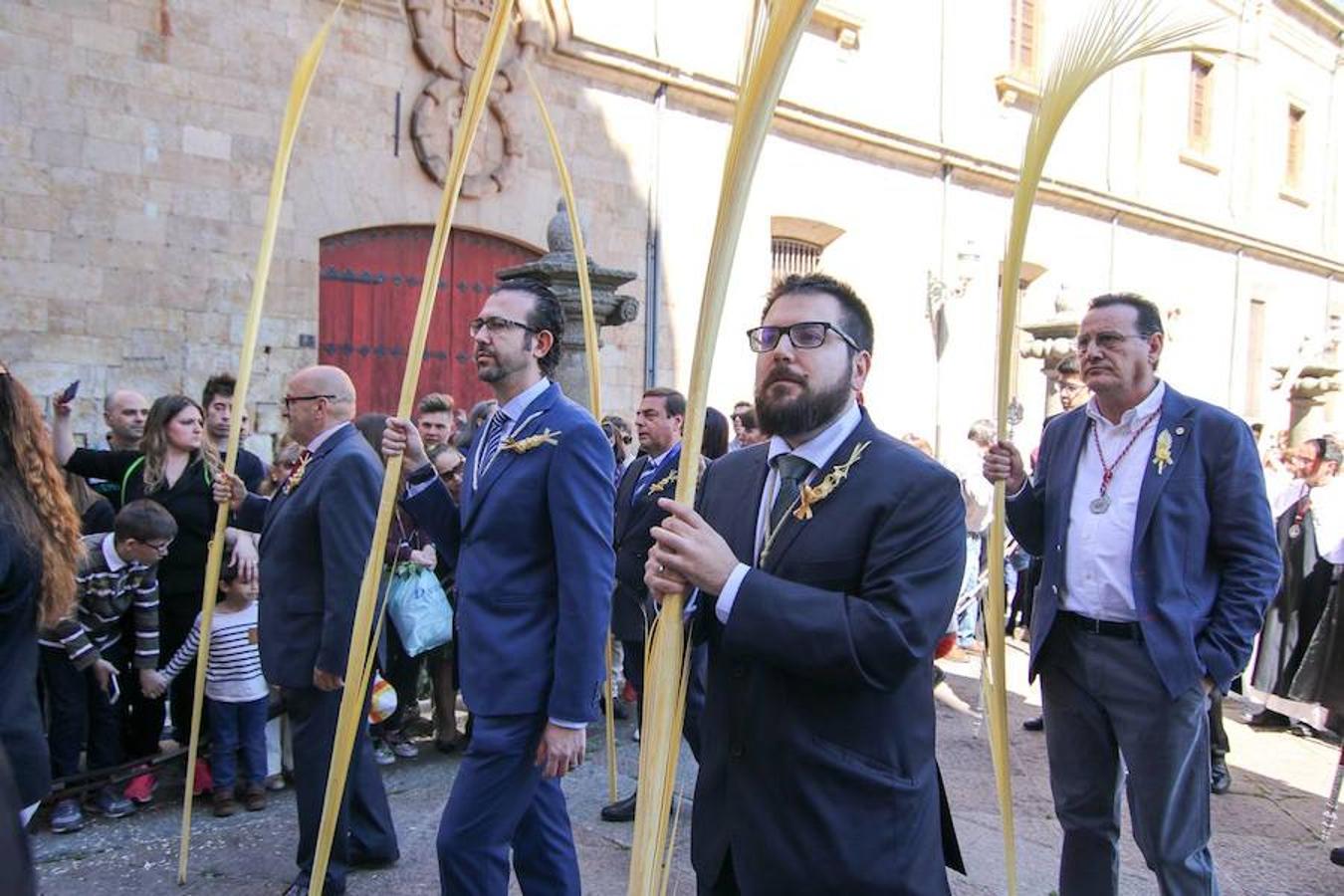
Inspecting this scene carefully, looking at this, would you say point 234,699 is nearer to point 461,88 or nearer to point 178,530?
point 178,530

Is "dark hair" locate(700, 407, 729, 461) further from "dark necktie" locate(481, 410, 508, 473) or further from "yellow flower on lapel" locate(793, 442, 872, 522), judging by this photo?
"yellow flower on lapel" locate(793, 442, 872, 522)

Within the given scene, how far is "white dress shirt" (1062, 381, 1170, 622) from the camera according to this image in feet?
10.2

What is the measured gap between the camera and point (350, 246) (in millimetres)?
9312

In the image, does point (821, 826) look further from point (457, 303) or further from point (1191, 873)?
point (457, 303)

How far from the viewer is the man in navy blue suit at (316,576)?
3.58 metres

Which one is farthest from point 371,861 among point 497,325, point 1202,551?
point 1202,551

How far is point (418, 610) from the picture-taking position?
17.3 feet

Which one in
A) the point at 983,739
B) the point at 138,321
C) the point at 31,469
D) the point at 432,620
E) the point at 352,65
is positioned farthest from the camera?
the point at 352,65

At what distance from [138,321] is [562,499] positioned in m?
6.37

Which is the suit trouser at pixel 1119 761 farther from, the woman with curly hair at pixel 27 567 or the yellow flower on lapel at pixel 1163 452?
the woman with curly hair at pixel 27 567

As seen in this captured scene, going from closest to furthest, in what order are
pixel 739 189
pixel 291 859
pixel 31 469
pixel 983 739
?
pixel 739 189
pixel 31 469
pixel 291 859
pixel 983 739

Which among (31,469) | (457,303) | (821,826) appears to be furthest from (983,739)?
(457,303)

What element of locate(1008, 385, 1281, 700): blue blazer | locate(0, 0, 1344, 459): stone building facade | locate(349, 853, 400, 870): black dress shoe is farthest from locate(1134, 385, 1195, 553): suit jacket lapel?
locate(349, 853, 400, 870): black dress shoe

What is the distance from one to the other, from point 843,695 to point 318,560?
2.33 metres
